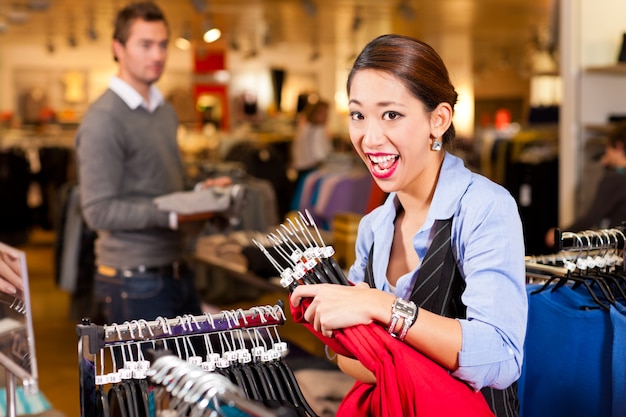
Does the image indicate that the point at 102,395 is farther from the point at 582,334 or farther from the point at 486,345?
the point at 582,334

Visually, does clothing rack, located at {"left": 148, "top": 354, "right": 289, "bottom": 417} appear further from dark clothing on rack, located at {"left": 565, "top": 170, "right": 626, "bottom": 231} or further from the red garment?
dark clothing on rack, located at {"left": 565, "top": 170, "right": 626, "bottom": 231}

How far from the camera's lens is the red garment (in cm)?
149

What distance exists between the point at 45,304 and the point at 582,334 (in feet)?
20.0

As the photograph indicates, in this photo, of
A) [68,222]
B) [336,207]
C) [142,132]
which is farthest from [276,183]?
[142,132]

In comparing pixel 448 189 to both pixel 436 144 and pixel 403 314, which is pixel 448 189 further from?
pixel 403 314

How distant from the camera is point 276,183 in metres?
9.57

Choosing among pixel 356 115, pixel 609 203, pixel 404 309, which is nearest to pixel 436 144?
pixel 356 115

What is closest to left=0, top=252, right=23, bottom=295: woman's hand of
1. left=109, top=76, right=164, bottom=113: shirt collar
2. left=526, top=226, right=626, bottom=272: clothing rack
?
left=526, top=226, right=626, bottom=272: clothing rack

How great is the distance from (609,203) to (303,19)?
8.10 m

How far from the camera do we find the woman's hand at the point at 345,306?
1.49 m

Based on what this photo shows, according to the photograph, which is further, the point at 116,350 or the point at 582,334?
the point at 582,334

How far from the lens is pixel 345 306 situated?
1499mm

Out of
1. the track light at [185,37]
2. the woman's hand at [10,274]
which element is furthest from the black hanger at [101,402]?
Result: the track light at [185,37]

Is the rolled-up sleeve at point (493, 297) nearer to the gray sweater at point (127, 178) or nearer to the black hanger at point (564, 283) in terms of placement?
the black hanger at point (564, 283)
